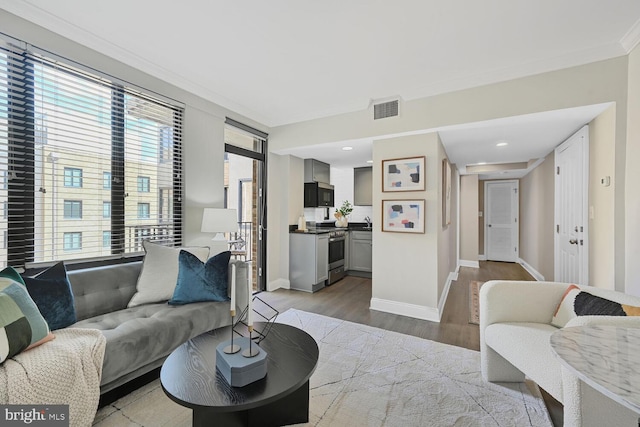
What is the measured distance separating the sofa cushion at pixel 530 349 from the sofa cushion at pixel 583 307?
0.36ft

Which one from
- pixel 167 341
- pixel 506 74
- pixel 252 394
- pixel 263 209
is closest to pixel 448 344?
pixel 252 394

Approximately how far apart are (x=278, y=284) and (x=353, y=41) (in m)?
3.45

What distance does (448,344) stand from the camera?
2.54 meters

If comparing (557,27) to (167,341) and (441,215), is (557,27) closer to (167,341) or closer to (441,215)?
(441,215)

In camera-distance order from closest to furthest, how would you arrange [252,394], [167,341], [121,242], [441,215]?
[252,394] → [167,341] → [121,242] → [441,215]

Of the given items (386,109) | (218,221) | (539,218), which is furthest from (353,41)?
(539,218)

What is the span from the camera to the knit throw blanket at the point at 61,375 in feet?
3.99

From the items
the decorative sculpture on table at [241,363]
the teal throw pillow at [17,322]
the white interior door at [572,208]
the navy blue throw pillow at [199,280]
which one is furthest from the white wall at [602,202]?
the teal throw pillow at [17,322]

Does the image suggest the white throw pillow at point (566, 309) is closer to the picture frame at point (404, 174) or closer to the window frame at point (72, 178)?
the picture frame at point (404, 174)

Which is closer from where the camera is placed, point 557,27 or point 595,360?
point 595,360

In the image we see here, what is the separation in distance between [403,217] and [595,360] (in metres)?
2.39

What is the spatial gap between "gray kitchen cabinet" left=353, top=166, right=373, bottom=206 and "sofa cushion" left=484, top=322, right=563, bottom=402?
12.2 feet

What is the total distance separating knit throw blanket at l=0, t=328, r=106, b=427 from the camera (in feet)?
3.99

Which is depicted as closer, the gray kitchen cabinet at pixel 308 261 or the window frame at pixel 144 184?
the window frame at pixel 144 184
